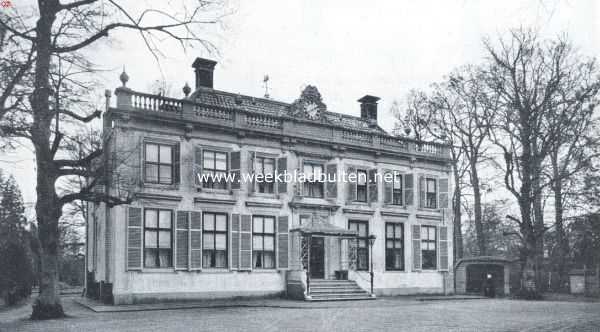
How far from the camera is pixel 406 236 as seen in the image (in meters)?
27.2

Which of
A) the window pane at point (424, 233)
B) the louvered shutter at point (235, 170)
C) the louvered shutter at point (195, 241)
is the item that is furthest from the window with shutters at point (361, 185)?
the louvered shutter at point (195, 241)

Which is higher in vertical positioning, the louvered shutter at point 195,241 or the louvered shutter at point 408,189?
the louvered shutter at point 408,189

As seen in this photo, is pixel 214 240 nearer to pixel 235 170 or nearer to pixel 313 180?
pixel 235 170

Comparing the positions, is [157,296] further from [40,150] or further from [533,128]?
[533,128]

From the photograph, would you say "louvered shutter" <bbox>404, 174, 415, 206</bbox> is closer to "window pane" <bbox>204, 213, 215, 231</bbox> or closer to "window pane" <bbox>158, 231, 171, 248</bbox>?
"window pane" <bbox>204, 213, 215, 231</bbox>

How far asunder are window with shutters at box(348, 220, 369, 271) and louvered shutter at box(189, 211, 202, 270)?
7.07 m

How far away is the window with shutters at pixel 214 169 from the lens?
72.6 ft

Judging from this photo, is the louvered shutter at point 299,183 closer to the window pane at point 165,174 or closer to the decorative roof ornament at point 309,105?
the decorative roof ornament at point 309,105

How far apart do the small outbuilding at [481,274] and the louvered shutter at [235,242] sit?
1186 centimetres

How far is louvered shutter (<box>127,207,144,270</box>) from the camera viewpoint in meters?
20.0

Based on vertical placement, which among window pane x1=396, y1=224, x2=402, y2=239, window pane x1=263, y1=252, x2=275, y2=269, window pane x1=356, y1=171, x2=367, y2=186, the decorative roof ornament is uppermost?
the decorative roof ornament

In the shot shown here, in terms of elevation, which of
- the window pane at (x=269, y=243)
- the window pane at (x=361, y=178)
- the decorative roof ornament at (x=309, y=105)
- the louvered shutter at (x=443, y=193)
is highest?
the decorative roof ornament at (x=309, y=105)

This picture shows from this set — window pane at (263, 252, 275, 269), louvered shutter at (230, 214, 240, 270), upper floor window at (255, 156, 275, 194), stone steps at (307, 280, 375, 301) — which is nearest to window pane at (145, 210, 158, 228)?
louvered shutter at (230, 214, 240, 270)

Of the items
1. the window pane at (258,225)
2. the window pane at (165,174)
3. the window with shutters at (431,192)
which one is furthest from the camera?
the window with shutters at (431,192)
